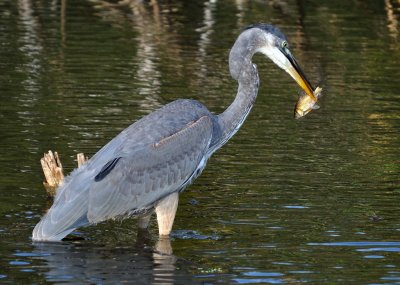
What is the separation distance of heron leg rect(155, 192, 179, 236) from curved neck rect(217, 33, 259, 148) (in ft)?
2.74

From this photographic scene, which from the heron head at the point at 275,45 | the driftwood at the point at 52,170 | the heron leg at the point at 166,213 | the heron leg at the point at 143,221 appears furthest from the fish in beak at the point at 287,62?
the driftwood at the point at 52,170

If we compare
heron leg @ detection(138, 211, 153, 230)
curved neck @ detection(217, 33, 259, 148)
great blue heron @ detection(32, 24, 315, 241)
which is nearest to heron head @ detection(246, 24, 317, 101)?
A: curved neck @ detection(217, 33, 259, 148)

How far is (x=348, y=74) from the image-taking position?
774 inches

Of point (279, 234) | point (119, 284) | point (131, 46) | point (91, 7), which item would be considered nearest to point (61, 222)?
point (119, 284)

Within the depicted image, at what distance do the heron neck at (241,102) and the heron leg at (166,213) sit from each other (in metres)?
0.86

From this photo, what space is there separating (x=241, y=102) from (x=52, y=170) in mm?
1999

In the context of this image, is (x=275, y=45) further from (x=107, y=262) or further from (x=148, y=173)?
(x=107, y=262)

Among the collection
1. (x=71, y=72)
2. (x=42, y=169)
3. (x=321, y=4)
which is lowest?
(x=321, y=4)

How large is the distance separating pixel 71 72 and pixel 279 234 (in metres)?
8.74

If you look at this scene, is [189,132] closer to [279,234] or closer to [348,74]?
[279,234]

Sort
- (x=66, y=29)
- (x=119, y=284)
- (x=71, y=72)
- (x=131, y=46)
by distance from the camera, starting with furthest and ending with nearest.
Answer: (x=66, y=29), (x=131, y=46), (x=71, y=72), (x=119, y=284)

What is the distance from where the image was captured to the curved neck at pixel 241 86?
11555 mm

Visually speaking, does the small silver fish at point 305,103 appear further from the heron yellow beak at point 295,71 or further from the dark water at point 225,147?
the dark water at point 225,147

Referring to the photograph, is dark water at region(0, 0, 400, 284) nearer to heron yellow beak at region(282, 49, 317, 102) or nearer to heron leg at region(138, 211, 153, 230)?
heron leg at region(138, 211, 153, 230)
